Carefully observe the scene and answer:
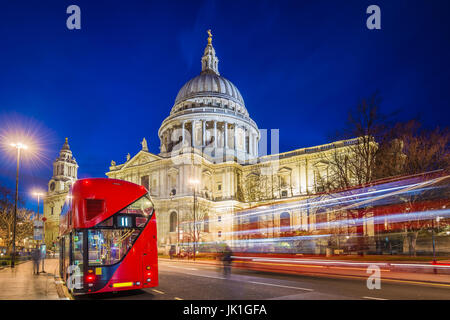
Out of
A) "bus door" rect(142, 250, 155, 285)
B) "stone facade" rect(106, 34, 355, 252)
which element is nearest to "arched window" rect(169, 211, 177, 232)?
"stone facade" rect(106, 34, 355, 252)

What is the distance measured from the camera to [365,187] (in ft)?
87.6

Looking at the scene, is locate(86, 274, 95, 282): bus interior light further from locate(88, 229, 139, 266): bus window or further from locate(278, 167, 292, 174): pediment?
locate(278, 167, 292, 174): pediment

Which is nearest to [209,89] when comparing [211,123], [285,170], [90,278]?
[211,123]

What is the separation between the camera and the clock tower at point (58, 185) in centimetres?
10244

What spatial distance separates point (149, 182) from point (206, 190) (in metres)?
10.8

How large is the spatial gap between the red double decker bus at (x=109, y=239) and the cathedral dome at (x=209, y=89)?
8037 centimetres

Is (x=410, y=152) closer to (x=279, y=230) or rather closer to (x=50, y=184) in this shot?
(x=279, y=230)

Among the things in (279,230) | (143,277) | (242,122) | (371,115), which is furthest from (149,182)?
(143,277)

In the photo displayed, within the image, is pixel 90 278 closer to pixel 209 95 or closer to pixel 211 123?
pixel 211 123

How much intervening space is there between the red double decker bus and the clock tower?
3848 inches

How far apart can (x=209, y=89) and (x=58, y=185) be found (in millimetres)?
51074

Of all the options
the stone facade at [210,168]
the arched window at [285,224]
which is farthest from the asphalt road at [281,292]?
the stone facade at [210,168]

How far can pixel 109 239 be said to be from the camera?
1151 cm

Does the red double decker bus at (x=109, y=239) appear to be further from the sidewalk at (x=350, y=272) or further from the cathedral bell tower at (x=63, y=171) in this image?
the cathedral bell tower at (x=63, y=171)
